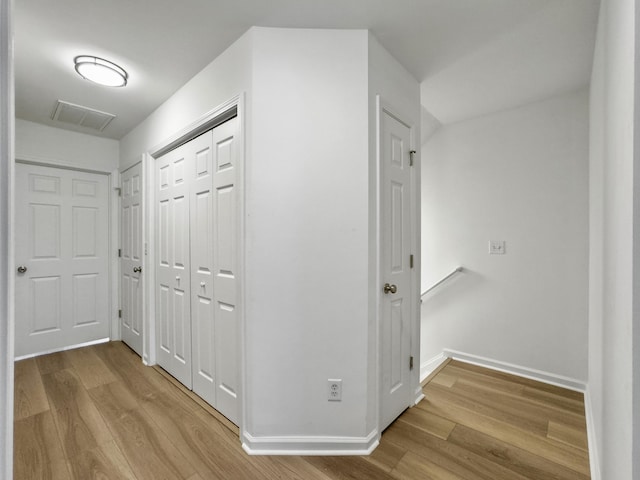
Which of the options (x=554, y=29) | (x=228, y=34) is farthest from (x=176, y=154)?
(x=554, y=29)

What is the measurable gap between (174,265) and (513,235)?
10.0 ft

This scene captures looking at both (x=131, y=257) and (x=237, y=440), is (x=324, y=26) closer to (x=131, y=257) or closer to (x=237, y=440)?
(x=237, y=440)

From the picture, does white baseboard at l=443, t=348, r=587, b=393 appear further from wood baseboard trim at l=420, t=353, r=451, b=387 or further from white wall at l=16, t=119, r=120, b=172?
white wall at l=16, t=119, r=120, b=172

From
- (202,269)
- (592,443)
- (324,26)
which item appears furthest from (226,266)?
(592,443)

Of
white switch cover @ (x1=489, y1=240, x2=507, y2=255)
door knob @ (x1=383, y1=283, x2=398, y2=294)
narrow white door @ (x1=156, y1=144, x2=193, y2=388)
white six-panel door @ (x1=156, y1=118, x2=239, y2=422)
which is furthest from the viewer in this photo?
white switch cover @ (x1=489, y1=240, x2=507, y2=255)

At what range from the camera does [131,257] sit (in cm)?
297

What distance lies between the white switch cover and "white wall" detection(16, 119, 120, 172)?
166 inches

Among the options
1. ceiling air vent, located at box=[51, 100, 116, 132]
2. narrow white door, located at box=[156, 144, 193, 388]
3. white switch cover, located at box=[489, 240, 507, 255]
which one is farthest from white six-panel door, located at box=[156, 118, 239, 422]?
white switch cover, located at box=[489, 240, 507, 255]

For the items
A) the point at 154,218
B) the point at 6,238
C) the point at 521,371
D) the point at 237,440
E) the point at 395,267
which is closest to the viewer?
the point at 6,238

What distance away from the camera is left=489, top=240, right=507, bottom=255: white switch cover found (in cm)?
256

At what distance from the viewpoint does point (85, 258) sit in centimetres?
312

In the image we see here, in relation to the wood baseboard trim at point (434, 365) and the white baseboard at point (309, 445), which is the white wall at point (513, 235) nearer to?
the wood baseboard trim at point (434, 365)

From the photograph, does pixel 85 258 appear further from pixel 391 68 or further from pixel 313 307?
pixel 391 68

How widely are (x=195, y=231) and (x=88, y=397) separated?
58.9 inches
